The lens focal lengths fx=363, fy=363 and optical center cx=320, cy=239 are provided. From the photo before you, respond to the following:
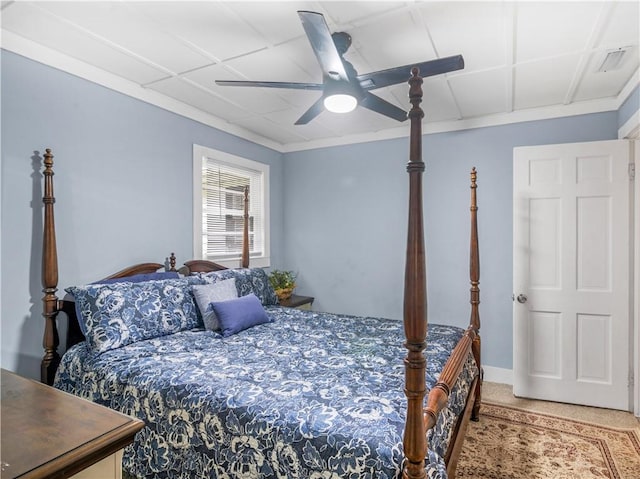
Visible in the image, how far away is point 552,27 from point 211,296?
2.79 meters

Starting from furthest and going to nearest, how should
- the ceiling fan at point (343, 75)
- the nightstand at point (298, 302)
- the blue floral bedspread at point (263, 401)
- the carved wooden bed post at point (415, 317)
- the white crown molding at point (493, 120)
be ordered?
the nightstand at point (298, 302), the white crown molding at point (493, 120), the ceiling fan at point (343, 75), the blue floral bedspread at point (263, 401), the carved wooden bed post at point (415, 317)

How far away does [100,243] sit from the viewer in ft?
8.73

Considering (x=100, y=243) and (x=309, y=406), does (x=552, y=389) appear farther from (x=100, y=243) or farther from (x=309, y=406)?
(x=100, y=243)

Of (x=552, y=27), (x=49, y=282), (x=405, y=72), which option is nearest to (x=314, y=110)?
(x=405, y=72)

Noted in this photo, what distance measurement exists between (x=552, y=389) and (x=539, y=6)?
9.55ft

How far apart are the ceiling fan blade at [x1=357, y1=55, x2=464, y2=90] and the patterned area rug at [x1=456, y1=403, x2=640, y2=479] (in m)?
2.23

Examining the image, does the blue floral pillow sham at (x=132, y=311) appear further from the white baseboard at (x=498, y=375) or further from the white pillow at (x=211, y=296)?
the white baseboard at (x=498, y=375)

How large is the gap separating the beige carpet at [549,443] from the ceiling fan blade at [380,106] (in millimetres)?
2208

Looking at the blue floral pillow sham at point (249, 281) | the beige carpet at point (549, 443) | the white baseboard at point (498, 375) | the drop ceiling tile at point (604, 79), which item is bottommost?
the beige carpet at point (549, 443)

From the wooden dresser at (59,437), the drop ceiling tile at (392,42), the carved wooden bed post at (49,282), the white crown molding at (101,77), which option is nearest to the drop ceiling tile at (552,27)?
the drop ceiling tile at (392,42)

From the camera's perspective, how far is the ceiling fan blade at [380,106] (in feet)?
7.52

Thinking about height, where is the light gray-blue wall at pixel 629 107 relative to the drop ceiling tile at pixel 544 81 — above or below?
below

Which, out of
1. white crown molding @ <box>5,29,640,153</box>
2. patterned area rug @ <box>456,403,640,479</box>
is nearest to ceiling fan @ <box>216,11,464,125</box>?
white crown molding @ <box>5,29,640,153</box>

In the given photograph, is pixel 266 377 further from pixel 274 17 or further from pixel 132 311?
pixel 274 17
